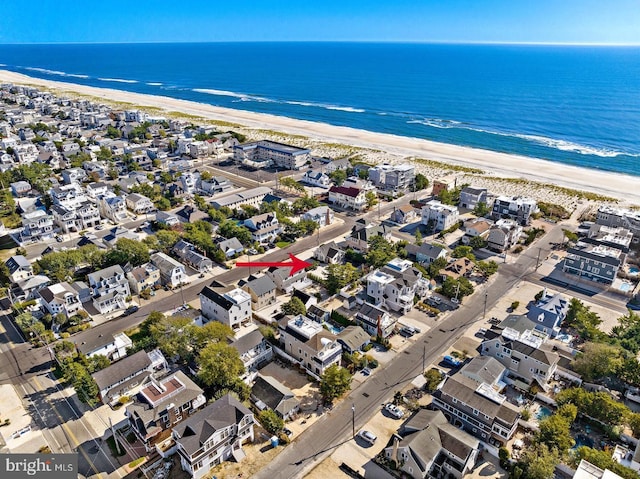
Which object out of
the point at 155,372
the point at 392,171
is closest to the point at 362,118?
the point at 392,171

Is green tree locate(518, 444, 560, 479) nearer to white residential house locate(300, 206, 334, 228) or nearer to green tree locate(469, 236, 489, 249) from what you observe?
green tree locate(469, 236, 489, 249)

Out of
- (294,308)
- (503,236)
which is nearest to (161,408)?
(294,308)

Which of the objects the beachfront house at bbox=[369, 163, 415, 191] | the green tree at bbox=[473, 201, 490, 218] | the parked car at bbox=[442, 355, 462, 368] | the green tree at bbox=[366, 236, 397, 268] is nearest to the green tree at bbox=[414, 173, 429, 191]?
Result: the beachfront house at bbox=[369, 163, 415, 191]

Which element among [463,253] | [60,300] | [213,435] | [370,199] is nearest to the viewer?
[213,435]

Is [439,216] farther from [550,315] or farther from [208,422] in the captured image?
[208,422]

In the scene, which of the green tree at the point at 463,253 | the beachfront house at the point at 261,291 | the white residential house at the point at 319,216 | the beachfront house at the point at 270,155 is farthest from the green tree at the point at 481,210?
the beachfront house at the point at 270,155
